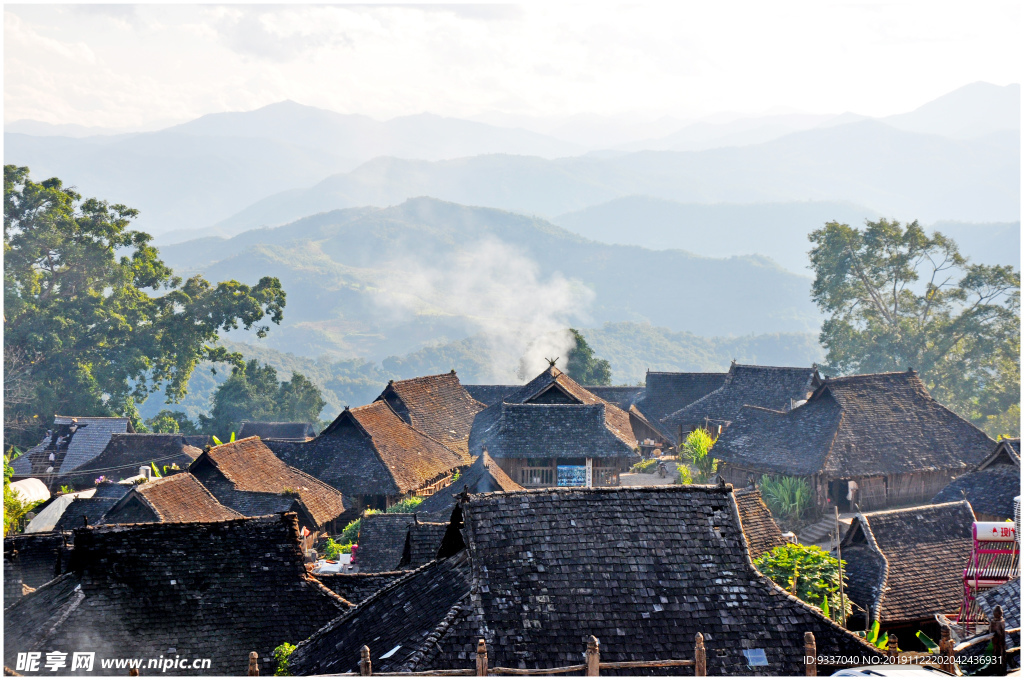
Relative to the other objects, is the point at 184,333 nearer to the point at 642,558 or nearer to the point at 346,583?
the point at 346,583

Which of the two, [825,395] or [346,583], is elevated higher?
[825,395]

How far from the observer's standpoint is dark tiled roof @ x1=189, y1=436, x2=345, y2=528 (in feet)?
97.5

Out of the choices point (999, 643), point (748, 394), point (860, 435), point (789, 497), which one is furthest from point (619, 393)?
point (999, 643)

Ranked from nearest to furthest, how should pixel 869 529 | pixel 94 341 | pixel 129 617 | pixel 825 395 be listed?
pixel 129 617 < pixel 869 529 < pixel 825 395 < pixel 94 341

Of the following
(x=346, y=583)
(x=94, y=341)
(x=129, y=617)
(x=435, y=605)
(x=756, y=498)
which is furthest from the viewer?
(x=94, y=341)

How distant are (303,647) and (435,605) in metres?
2.62

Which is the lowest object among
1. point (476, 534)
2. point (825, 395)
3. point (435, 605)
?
point (435, 605)

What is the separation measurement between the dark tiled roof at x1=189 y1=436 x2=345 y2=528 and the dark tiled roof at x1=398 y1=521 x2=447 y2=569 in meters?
9.63

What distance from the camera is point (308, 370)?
5684 inches

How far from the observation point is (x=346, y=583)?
17.4 meters

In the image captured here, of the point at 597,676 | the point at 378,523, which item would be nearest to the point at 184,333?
the point at 378,523

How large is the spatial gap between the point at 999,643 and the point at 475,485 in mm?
18645

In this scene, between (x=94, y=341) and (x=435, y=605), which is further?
(x=94, y=341)

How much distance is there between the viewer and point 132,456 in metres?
45.1
